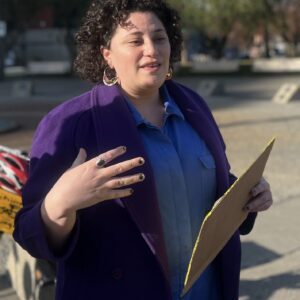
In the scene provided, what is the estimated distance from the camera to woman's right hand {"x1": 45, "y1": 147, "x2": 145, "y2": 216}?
1501mm

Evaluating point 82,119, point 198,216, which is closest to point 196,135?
point 198,216

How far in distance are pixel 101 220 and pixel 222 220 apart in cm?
34

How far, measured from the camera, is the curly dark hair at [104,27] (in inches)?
73.1

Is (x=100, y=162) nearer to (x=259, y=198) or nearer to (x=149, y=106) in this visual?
(x=149, y=106)

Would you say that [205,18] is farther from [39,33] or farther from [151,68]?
[151,68]

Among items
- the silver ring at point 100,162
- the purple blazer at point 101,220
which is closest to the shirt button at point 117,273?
the purple blazer at point 101,220

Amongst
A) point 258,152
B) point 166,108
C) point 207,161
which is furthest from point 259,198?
point 258,152

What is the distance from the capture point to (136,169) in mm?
1721

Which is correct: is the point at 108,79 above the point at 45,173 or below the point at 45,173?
above

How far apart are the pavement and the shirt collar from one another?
2372mm

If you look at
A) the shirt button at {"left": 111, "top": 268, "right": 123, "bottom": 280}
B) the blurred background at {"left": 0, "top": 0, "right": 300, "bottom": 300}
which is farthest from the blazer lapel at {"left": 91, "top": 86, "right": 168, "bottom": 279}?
the blurred background at {"left": 0, "top": 0, "right": 300, "bottom": 300}

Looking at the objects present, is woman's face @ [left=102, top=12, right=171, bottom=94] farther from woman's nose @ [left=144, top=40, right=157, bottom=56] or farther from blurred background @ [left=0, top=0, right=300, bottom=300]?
blurred background @ [left=0, top=0, right=300, bottom=300]

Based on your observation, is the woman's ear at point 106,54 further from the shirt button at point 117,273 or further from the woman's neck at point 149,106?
the shirt button at point 117,273

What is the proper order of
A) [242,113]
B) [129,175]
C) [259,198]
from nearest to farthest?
[129,175] < [259,198] < [242,113]
